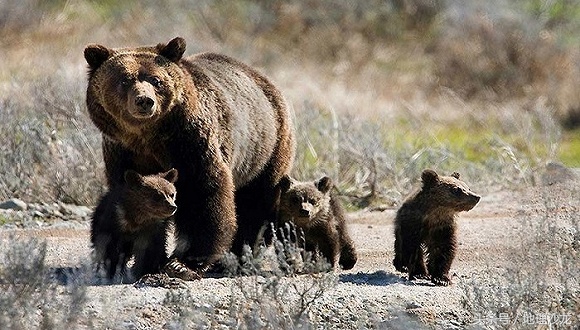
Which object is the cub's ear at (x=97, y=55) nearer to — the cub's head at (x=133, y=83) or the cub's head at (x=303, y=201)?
the cub's head at (x=133, y=83)

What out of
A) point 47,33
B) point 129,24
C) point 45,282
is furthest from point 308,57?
point 45,282

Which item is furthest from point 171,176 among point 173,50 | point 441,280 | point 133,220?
point 441,280

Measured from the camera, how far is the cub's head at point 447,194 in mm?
9711

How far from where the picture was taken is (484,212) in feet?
43.4

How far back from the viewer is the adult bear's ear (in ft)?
30.3

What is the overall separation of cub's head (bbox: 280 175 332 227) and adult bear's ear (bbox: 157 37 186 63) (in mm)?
1442

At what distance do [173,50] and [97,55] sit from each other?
556 mm

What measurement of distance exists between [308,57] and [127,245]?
17.8 metres

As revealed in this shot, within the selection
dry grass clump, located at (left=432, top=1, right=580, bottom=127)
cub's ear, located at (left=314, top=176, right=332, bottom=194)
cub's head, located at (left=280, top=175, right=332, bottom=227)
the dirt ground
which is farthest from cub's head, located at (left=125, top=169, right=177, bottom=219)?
dry grass clump, located at (left=432, top=1, right=580, bottom=127)

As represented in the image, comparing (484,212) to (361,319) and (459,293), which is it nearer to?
(459,293)

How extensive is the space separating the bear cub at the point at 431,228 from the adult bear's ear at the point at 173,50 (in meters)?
2.14

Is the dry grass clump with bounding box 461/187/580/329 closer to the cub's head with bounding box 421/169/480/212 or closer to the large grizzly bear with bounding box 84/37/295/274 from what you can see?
the cub's head with bounding box 421/169/480/212

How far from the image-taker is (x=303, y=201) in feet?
32.0

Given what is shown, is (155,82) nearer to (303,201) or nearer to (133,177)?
(133,177)
